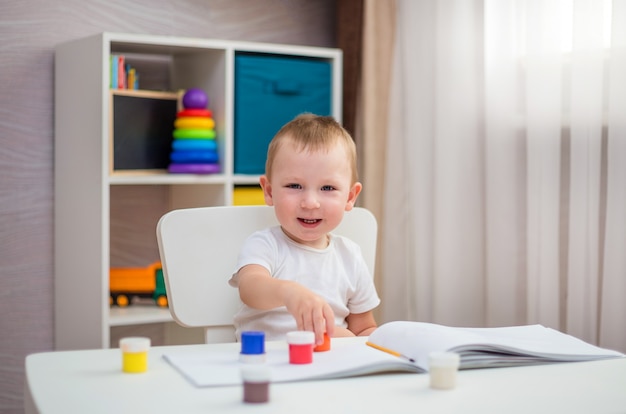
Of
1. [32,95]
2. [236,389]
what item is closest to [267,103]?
[32,95]

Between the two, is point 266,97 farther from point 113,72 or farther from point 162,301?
point 162,301

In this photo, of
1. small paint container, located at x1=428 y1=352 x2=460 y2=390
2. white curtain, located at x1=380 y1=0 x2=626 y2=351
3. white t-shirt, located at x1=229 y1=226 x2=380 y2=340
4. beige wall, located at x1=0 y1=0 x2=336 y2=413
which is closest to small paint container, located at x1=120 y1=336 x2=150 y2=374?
small paint container, located at x1=428 y1=352 x2=460 y2=390

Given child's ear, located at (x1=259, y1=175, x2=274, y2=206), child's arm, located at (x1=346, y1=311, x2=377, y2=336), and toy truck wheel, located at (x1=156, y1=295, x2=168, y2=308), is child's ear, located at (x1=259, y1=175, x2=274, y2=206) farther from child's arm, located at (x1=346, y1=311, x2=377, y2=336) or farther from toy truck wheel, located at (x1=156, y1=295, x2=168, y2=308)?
toy truck wheel, located at (x1=156, y1=295, x2=168, y2=308)

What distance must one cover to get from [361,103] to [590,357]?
201 cm

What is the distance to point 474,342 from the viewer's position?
3.45ft

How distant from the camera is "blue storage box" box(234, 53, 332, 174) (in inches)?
105

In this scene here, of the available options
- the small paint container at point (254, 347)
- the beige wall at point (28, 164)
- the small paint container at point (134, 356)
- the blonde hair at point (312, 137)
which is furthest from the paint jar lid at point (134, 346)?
the beige wall at point (28, 164)

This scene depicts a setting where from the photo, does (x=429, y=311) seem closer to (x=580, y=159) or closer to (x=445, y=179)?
(x=445, y=179)

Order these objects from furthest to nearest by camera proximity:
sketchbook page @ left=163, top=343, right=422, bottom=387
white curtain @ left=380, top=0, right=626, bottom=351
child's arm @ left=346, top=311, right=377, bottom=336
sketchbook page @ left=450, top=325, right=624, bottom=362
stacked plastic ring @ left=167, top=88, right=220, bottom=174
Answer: stacked plastic ring @ left=167, top=88, right=220, bottom=174
white curtain @ left=380, top=0, right=626, bottom=351
child's arm @ left=346, top=311, right=377, bottom=336
sketchbook page @ left=450, top=325, right=624, bottom=362
sketchbook page @ left=163, top=343, right=422, bottom=387

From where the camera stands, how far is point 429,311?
8.57 feet

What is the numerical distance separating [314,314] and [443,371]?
242 mm

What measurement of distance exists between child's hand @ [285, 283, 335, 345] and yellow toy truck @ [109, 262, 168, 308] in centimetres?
156

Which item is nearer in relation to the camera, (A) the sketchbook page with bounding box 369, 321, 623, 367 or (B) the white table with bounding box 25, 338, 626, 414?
(B) the white table with bounding box 25, 338, 626, 414

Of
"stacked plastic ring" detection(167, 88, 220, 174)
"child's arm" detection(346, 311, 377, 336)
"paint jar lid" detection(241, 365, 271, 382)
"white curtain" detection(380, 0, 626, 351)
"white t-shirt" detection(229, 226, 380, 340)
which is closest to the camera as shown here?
"paint jar lid" detection(241, 365, 271, 382)
